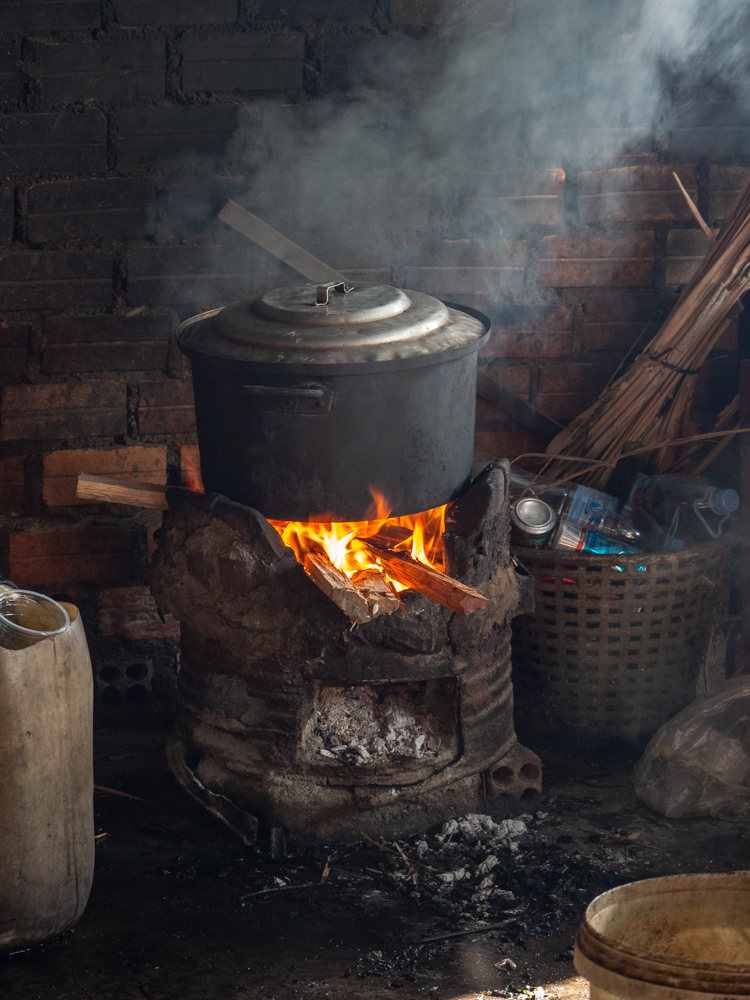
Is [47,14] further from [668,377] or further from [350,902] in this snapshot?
[350,902]

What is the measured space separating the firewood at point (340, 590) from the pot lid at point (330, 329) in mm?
490

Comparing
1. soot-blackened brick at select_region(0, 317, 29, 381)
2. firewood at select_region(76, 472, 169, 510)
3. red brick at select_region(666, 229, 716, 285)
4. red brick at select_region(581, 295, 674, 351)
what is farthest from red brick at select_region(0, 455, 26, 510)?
red brick at select_region(666, 229, 716, 285)

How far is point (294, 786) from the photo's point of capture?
2629 mm

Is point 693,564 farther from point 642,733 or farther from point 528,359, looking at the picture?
point 528,359

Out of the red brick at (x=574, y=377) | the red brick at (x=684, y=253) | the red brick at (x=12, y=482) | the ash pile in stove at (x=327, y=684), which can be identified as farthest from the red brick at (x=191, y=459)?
the red brick at (x=684, y=253)

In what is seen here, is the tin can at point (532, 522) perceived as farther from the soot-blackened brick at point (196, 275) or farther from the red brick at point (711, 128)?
the red brick at point (711, 128)

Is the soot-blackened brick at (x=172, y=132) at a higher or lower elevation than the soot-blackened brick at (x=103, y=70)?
lower

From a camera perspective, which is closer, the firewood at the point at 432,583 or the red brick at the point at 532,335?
the firewood at the point at 432,583

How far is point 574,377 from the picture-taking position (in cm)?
357

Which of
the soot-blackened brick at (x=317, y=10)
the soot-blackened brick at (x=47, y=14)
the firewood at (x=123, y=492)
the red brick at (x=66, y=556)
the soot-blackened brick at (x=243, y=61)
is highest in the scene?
the soot-blackened brick at (x=317, y=10)

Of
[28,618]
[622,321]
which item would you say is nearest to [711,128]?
[622,321]

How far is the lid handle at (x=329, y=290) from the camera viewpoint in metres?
2.60

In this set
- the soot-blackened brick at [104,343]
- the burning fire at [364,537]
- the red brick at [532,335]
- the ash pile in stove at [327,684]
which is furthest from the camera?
the red brick at [532,335]

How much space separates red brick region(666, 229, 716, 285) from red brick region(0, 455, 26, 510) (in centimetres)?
223
